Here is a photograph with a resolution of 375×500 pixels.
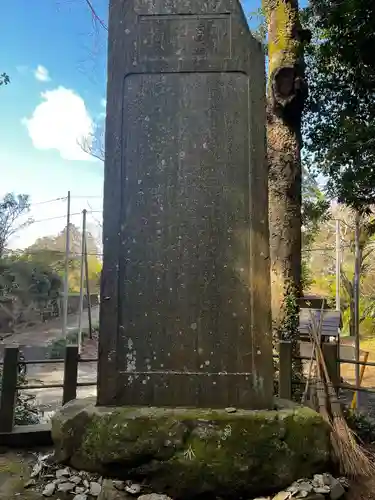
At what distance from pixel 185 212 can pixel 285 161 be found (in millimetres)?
3893

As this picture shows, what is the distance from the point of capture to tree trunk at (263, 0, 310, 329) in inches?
250

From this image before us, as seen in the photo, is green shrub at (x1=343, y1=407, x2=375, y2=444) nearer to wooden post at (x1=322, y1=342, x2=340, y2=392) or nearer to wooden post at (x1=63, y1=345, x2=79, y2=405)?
wooden post at (x1=322, y1=342, x2=340, y2=392)

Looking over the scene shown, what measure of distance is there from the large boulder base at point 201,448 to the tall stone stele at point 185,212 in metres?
0.20

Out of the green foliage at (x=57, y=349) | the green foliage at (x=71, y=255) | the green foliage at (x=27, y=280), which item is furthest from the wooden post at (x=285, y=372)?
the green foliage at (x=71, y=255)

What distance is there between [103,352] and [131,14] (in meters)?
2.45

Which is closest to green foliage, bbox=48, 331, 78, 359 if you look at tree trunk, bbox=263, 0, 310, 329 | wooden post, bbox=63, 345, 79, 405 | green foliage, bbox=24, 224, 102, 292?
green foliage, bbox=24, 224, 102, 292

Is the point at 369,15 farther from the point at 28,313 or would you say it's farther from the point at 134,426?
the point at 28,313

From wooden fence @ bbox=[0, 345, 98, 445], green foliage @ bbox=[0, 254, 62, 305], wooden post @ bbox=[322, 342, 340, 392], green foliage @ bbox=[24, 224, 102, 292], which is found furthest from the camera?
green foliage @ bbox=[24, 224, 102, 292]

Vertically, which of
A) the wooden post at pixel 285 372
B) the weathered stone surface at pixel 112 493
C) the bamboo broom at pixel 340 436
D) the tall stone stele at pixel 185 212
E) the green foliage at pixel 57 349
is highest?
the tall stone stele at pixel 185 212

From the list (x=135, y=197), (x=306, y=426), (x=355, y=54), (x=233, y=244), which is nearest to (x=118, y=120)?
(x=135, y=197)

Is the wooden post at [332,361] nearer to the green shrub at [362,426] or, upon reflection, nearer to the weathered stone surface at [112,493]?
the green shrub at [362,426]

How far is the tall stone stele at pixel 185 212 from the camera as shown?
2.99 metres

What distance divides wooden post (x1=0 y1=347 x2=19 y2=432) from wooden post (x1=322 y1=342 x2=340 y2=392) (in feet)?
9.09

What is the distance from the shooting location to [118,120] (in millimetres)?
3186
